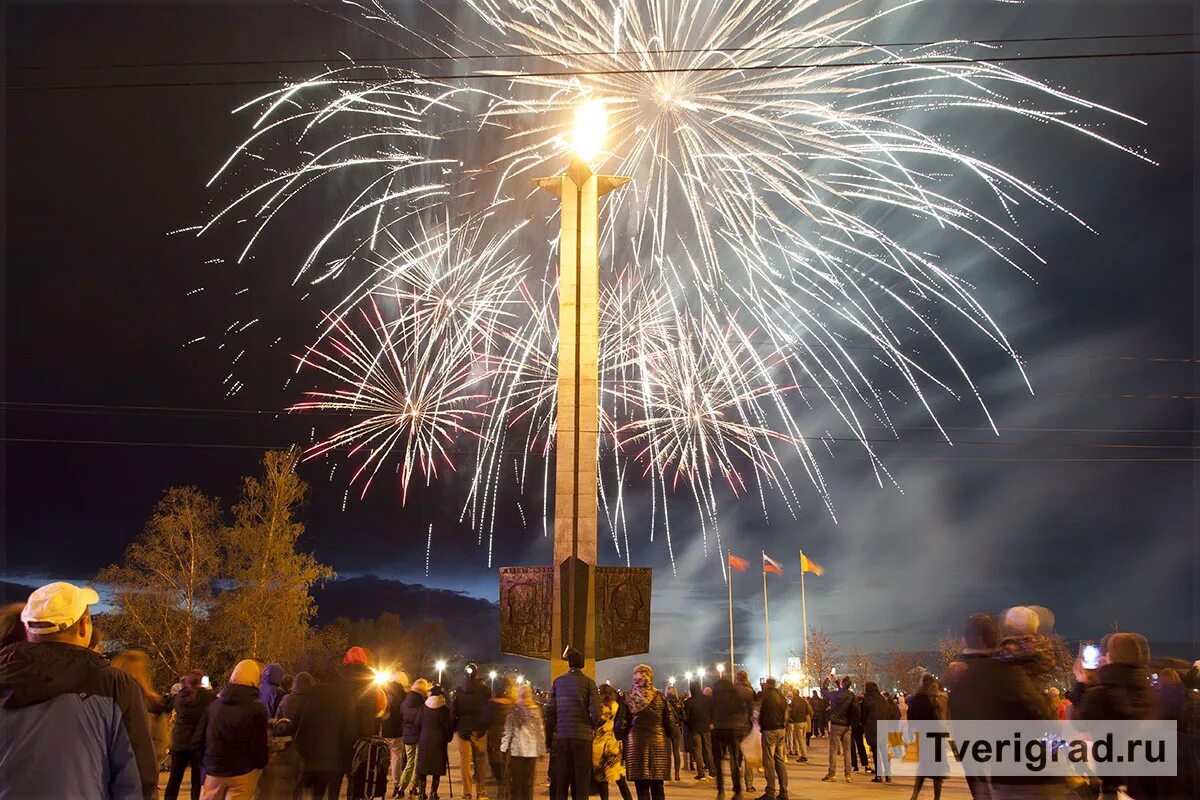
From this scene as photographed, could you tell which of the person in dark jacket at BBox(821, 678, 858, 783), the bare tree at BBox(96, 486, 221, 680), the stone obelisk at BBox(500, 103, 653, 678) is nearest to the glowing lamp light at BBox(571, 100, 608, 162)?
the stone obelisk at BBox(500, 103, 653, 678)

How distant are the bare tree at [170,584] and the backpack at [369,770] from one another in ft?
97.6

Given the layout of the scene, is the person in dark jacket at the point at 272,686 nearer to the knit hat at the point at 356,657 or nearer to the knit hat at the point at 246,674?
the knit hat at the point at 356,657

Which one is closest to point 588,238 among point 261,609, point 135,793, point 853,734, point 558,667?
point 558,667

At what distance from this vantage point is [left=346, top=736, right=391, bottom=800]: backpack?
32.1 feet

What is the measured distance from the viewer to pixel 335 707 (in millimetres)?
8492

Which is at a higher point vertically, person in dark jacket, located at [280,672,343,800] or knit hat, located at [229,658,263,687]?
knit hat, located at [229,658,263,687]

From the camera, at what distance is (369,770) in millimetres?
10086

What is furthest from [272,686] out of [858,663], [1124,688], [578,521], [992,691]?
[858,663]

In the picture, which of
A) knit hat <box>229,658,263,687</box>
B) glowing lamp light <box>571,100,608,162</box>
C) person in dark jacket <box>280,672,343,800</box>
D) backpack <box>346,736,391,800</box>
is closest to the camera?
knit hat <box>229,658,263,687</box>

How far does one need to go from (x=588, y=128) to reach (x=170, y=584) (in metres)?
31.4

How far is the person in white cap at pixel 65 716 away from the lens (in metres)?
3.63

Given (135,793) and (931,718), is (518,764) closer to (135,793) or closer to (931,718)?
(931,718)

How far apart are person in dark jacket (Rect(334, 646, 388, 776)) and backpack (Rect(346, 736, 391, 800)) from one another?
0.68m

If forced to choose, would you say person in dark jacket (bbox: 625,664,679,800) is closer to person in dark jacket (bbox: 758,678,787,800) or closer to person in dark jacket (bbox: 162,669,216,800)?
person in dark jacket (bbox: 758,678,787,800)
